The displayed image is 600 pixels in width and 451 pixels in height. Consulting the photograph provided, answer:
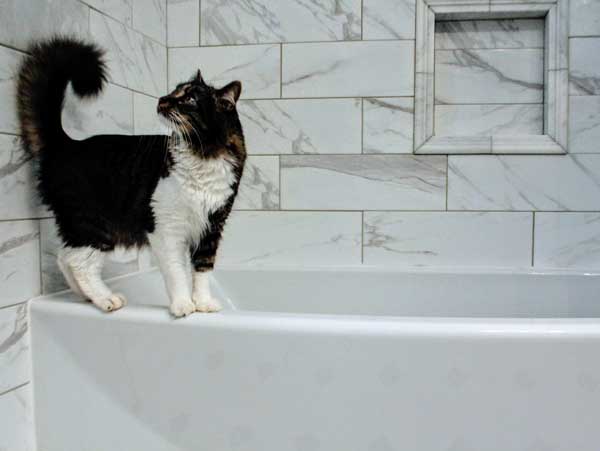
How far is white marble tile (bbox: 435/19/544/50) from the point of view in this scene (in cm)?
185

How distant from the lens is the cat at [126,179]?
1.07m

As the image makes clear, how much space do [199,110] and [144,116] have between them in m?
0.82

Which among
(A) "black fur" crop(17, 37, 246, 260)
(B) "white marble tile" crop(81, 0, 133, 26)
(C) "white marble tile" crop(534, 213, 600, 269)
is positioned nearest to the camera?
(A) "black fur" crop(17, 37, 246, 260)

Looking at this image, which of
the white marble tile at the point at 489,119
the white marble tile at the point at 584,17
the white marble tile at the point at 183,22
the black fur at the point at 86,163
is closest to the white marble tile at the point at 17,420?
the black fur at the point at 86,163

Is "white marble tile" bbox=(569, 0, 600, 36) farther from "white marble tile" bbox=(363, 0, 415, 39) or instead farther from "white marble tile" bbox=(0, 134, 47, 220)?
"white marble tile" bbox=(0, 134, 47, 220)

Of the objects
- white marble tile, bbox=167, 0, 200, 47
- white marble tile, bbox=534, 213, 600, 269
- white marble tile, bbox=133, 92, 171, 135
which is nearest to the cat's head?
white marble tile, bbox=133, 92, 171, 135

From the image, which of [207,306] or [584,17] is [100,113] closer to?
[207,306]

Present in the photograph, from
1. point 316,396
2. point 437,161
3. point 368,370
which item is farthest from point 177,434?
point 437,161

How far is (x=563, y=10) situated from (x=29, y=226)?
73.3 inches

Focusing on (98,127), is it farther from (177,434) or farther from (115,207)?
(177,434)

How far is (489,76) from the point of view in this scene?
1872 mm

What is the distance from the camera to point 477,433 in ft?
2.94

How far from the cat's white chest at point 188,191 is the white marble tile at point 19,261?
35cm

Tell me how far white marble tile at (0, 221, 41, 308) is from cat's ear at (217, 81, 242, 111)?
558 millimetres
